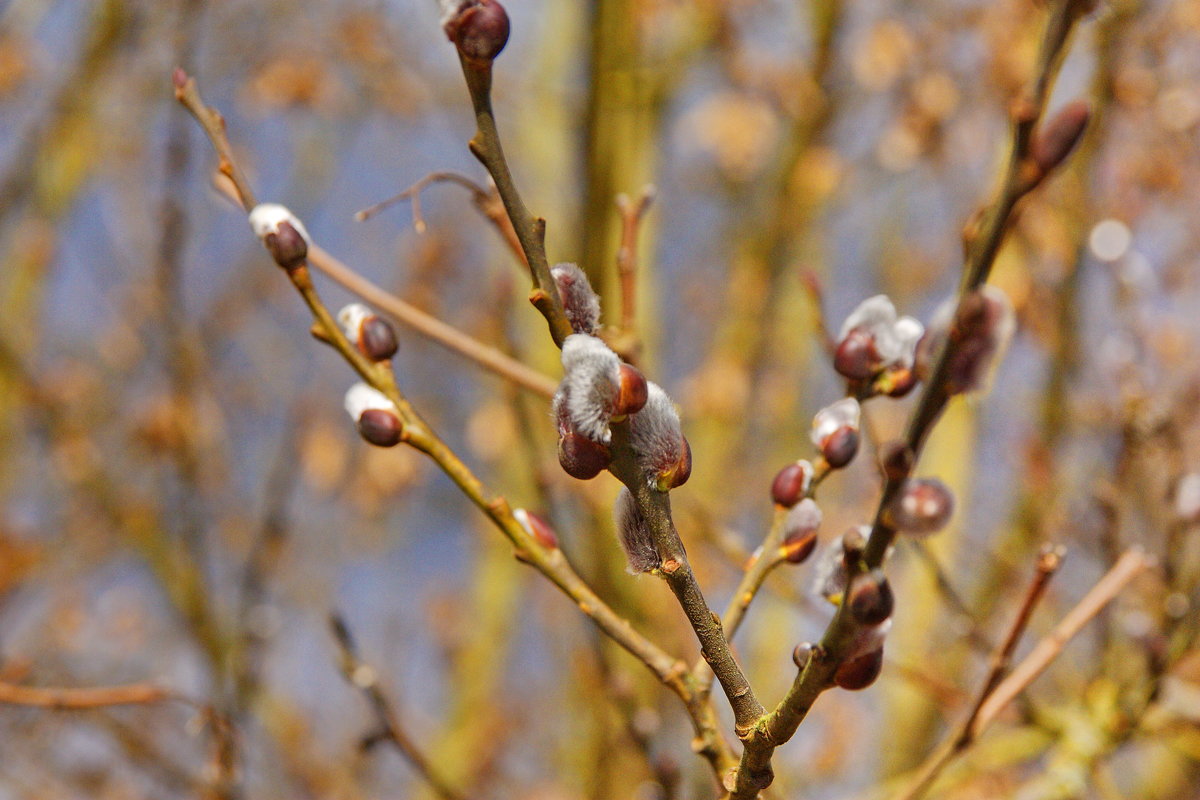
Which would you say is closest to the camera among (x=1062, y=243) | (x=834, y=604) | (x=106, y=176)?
(x=834, y=604)

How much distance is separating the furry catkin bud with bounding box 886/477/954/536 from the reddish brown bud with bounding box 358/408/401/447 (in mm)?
436

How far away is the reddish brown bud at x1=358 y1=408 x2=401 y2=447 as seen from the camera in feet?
2.53

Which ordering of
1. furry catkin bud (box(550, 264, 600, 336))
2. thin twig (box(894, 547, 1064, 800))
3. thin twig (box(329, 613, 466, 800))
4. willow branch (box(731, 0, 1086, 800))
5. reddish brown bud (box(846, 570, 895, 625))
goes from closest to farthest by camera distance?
willow branch (box(731, 0, 1086, 800)) < reddish brown bud (box(846, 570, 895, 625)) < furry catkin bud (box(550, 264, 600, 336)) < thin twig (box(894, 547, 1064, 800)) < thin twig (box(329, 613, 466, 800))

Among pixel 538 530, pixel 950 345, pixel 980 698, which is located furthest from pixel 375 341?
pixel 980 698

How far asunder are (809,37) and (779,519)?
338cm

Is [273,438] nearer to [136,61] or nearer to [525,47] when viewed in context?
[136,61]

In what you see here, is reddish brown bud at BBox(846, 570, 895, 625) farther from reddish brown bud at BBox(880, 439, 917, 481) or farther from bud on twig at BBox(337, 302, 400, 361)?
bud on twig at BBox(337, 302, 400, 361)

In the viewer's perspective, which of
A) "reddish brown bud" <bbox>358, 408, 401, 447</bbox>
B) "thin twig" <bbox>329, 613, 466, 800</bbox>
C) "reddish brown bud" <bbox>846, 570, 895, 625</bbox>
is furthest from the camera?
"thin twig" <bbox>329, 613, 466, 800</bbox>

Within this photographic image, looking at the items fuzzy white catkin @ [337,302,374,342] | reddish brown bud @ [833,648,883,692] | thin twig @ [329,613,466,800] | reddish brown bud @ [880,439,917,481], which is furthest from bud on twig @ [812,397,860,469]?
thin twig @ [329,613,466,800]

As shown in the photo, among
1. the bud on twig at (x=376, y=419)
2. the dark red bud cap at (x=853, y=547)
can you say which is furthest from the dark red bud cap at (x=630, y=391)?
the bud on twig at (x=376, y=419)

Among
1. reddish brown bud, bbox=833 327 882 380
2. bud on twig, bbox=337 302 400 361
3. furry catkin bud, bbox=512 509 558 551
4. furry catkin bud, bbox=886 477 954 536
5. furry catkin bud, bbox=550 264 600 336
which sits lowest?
furry catkin bud, bbox=886 477 954 536

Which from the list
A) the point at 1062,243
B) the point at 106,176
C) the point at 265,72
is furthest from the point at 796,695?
the point at 106,176

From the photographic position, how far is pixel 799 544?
31.3 inches

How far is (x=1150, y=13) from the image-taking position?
2.66 metres
